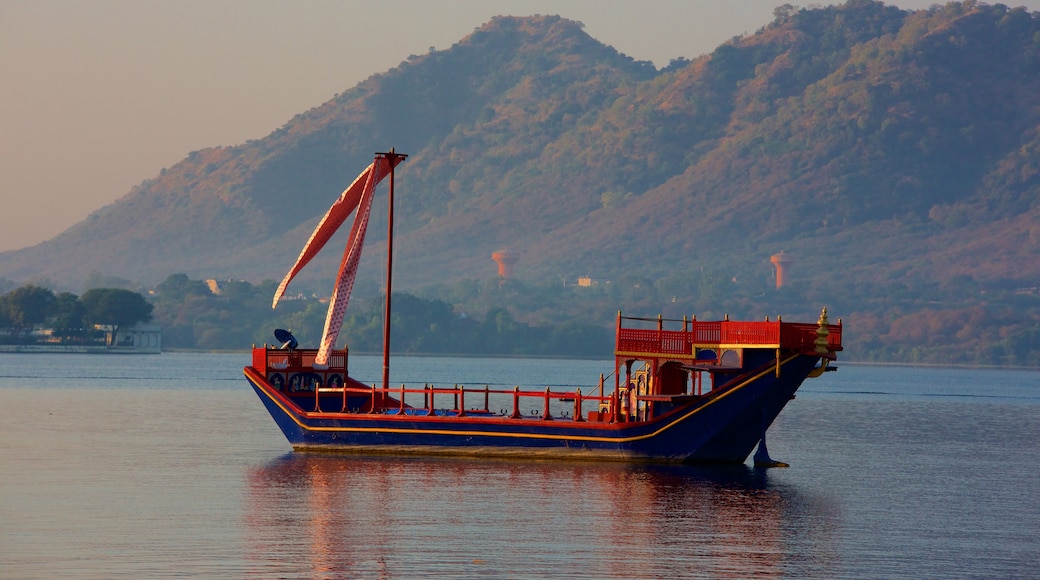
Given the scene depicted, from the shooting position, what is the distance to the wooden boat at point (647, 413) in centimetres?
5216

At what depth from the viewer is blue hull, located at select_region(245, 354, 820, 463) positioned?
2057 inches

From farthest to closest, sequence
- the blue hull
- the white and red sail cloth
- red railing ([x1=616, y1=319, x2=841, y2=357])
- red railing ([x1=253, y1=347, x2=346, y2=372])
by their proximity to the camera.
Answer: the white and red sail cloth < red railing ([x1=253, y1=347, x2=346, y2=372]) < the blue hull < red railing ([x1=616, y1=319, x2=841, y2=357])

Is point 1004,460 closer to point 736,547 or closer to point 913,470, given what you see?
point 913,470

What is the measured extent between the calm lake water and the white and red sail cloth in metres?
4.53

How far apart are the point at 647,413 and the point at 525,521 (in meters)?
12.3

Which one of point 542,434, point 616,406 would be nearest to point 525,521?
point 542,434

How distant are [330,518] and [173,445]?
80.7 ft

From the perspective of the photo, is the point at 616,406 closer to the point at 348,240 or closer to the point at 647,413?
the point at 647,413

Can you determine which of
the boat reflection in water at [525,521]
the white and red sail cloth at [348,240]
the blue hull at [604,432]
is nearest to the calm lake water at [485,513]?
the boat reflection in water at [525,521]

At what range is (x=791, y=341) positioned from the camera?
52156mm

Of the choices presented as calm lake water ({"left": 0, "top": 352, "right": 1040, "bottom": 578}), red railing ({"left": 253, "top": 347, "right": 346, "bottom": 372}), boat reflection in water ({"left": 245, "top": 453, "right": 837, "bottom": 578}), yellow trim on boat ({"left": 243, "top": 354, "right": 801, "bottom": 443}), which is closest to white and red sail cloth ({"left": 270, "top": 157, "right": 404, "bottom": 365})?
red railing ({"left": 253, "top": 347, "right": 346, "bottom": 372})

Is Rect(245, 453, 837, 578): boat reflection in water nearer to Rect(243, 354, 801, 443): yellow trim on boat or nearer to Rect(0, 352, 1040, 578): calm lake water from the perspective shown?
Rect(0, 352, 1040, 578): calm lake water

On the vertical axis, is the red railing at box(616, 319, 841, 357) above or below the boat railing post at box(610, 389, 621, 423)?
above

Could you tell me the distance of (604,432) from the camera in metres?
52.8
